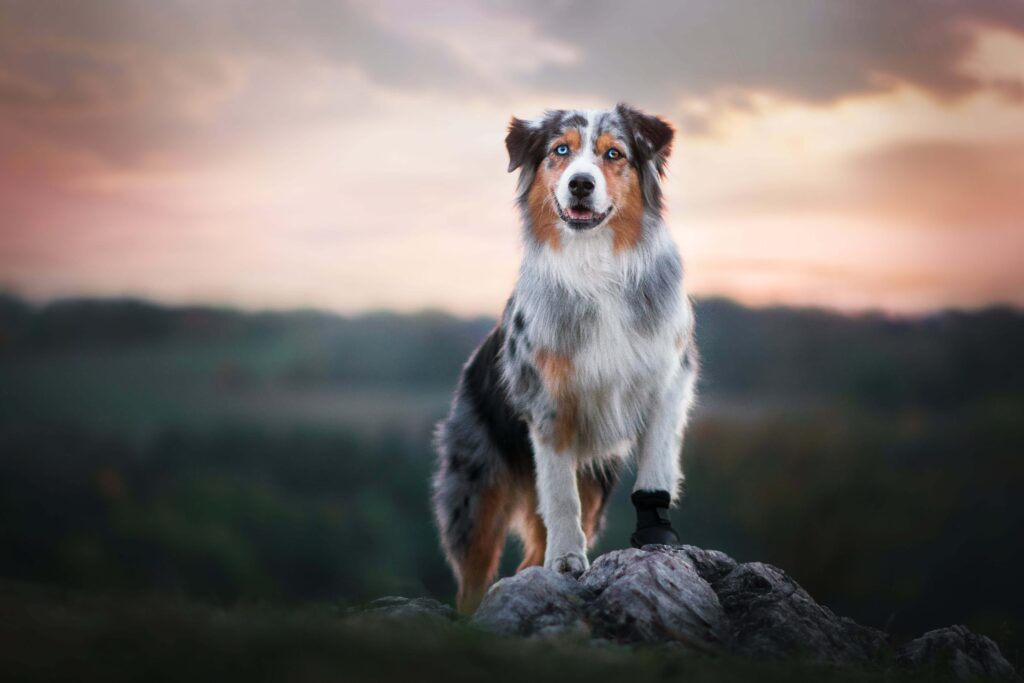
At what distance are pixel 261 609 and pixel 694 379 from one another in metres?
2.93

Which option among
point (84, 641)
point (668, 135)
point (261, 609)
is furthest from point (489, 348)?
point (84, 641)

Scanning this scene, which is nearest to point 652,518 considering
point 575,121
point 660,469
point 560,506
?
point 660,469

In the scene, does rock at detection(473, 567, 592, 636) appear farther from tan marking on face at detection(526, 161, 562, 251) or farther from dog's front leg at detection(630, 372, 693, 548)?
tan marking on face at detection(526, 161, 562, 251)

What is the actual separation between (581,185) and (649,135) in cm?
72

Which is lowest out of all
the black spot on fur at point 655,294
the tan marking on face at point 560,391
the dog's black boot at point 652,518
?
the dog's black boot at point 652,518

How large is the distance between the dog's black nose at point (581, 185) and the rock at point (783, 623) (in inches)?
82.9

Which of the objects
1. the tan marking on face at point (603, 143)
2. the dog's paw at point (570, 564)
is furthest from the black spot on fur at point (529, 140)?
the dog's paw at point (570, 564)

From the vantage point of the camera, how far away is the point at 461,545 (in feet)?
20.8

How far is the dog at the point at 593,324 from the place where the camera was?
5.38 metres

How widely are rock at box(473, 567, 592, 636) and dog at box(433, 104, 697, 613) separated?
55cm

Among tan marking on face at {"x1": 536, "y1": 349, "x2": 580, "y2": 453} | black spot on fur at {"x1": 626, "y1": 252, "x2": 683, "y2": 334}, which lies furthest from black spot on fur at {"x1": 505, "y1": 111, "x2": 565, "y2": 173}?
tan marking on face at {"x1": 536, "y1": 349, "x2": 580, "y2": 453}

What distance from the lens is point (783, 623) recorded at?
4.57 meters

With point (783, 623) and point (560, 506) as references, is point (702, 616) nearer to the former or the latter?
point (783, 623)

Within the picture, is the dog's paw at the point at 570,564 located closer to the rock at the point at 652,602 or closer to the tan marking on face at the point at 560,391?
the rock at the point at 652,602
